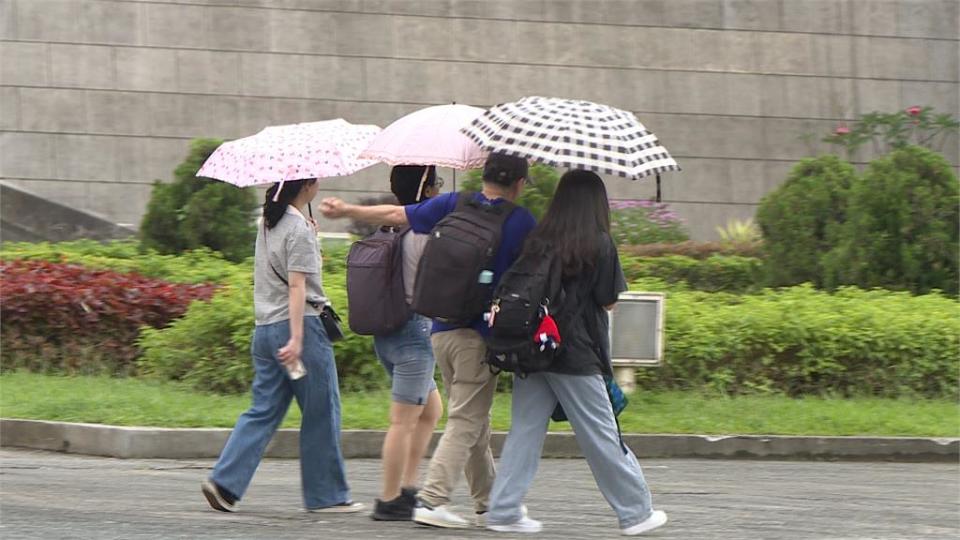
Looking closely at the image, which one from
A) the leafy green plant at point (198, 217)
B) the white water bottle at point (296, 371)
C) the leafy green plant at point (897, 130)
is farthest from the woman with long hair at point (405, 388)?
the leafy green plant at point (897, 130)

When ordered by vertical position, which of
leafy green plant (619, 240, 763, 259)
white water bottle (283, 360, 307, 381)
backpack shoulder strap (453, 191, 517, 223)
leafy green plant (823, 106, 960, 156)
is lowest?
white water bottle (283, 360, 307, 381)

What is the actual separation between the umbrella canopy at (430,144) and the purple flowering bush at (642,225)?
1314 centimetres

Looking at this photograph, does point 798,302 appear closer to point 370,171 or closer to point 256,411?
point 256,411

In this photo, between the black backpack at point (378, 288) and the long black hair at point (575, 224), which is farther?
the black backpack at point (378, 288)

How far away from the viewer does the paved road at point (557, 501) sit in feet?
23.3

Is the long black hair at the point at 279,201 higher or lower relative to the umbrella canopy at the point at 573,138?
lower

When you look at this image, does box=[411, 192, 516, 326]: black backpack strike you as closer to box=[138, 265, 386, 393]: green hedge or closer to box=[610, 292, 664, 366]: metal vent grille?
box=[610, 292, 664, 366]: metal vent grille

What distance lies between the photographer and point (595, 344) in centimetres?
701

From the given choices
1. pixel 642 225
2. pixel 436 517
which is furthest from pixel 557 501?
pixel 642 225

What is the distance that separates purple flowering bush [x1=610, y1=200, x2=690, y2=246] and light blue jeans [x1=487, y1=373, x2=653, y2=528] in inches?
530

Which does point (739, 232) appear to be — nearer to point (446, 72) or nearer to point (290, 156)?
point (446, 72)

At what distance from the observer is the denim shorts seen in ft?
23.9

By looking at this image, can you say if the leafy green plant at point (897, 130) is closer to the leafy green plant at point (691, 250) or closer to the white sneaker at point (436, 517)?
the leafy green plant at point (691, 250)

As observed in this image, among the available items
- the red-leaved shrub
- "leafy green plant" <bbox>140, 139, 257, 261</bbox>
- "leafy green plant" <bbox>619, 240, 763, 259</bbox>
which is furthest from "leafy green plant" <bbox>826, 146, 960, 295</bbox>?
the red-leaved shrub
